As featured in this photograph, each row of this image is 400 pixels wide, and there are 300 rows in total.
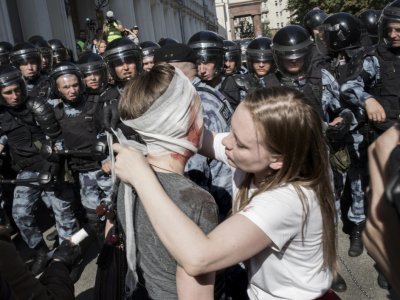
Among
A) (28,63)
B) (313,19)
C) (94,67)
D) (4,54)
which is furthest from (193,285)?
(313,19)

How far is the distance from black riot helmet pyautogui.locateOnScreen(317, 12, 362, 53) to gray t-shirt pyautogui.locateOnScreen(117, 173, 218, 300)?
342 centimetres

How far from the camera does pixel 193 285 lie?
4.05 feet

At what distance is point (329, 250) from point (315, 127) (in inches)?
17.1

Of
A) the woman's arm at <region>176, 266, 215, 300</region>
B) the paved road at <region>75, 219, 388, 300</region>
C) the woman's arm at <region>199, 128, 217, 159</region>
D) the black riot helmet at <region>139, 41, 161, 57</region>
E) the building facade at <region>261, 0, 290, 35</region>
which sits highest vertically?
the building facade at <region>261, 0, 290, 35</region>

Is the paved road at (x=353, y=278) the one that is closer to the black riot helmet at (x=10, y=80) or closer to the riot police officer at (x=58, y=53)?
the black riot helmet at (x=10, y=80)

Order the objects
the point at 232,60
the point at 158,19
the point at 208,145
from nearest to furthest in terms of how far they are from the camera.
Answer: the point at 208,145 < the point at 232,60 < the point at 158,19

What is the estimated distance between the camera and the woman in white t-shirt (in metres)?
1.16

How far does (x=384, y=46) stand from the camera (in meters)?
3.72

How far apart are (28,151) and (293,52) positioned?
8.99 ft

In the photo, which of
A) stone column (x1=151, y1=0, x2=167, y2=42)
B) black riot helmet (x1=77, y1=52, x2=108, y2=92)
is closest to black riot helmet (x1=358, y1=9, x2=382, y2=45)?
black riot helmet (x1=77, y1=52, x2=108, y2=92)

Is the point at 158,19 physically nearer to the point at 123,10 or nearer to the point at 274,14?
the point at 123,10

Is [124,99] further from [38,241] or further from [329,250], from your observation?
[38,241]

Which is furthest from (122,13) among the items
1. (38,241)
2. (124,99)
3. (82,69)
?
(124,99)

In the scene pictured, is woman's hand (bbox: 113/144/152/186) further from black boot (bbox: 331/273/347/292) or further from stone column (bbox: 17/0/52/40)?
stone column (bbox: 17/0/52/40)
